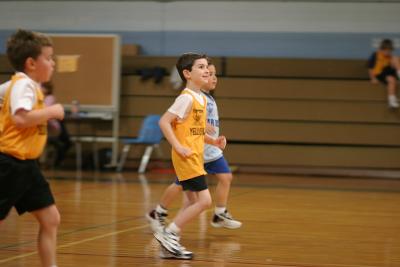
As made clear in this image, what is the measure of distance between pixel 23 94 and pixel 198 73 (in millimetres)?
1796

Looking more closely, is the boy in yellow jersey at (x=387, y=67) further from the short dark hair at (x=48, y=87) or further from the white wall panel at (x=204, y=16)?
the short dark hair at (x=48, y=87)

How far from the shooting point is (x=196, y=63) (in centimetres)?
525

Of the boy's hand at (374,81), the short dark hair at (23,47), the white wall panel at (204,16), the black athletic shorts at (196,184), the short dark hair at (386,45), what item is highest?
the white wall panel at (204,16)

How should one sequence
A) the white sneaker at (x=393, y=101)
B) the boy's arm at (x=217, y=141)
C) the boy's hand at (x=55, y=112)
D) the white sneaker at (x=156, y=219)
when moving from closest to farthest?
the boy's hand at (x=55, y=112) < the boy's arm at (x=217, y=141) < the white sneaker at (x=156, y=219) < the white sneaker at (x=393, y=101)

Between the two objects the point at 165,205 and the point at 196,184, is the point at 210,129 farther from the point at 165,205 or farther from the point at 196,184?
the point at 196,184

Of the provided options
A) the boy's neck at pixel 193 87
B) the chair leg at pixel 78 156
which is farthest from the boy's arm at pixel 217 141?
the chair leg at pixel 78 156

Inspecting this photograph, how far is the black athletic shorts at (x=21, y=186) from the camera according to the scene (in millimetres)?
3689

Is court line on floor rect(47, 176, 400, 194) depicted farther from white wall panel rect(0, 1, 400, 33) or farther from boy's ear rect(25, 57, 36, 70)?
boy's ear rect(25, 57, 36, 70)

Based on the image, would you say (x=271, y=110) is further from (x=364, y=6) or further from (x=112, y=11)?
(x=112, y=11)

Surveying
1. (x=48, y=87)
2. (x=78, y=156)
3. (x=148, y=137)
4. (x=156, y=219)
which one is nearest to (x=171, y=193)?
(x=156, y=219)

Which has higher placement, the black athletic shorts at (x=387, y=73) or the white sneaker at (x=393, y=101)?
the black athletic shorts at (x=387, y=73)

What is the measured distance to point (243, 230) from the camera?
632cm

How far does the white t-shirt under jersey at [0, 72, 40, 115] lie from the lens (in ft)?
12.0

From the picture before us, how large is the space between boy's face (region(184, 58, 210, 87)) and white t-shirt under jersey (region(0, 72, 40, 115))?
168 cm
